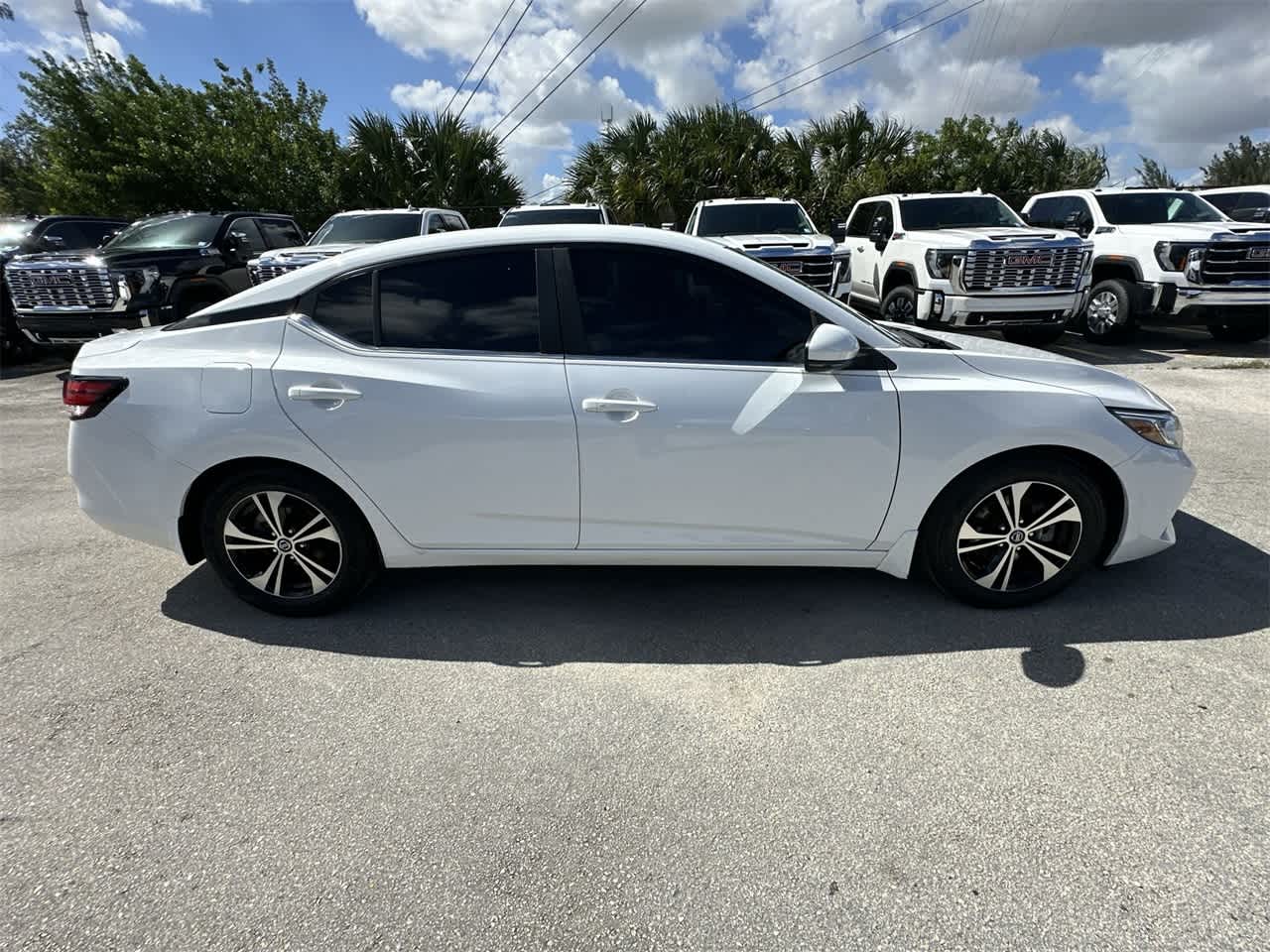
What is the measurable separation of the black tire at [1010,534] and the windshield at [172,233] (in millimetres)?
10439

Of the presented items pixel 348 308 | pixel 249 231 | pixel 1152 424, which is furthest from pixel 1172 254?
pixel 249 231

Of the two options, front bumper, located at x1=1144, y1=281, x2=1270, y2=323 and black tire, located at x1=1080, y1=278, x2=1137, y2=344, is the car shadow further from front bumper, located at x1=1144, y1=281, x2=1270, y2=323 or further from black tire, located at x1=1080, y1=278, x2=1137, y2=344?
black tire, located at x1=1080, y1=278, x2=1137, y2=344

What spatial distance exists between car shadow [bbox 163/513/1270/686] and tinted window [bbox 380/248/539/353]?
47.9 inches

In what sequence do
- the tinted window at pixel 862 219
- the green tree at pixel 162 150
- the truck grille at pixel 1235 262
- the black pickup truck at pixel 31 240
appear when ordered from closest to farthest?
the truck grille at pixel 1235 262 → the black pickup truck at pixel 31 240 → the tinted window at pixel 862 219 → the green tree at pixel 162 150

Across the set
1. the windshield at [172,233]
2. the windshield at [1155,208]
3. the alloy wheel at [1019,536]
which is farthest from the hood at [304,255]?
the windshield at [1155,208]

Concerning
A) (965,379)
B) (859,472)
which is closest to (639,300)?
(859,472)

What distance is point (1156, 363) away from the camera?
29.8 ft

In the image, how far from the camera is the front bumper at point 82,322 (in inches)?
373

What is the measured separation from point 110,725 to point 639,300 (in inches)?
99.1

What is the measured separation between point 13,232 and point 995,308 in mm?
13854

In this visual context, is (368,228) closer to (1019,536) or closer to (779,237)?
(779,237)

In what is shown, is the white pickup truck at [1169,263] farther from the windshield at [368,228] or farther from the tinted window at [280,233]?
the tinted window at [280,233]

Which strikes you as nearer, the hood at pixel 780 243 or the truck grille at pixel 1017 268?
the truck grille at pixel 1017 268

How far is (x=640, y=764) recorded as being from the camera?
2512 mm
